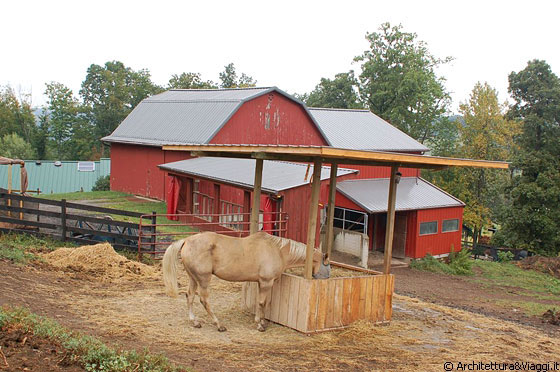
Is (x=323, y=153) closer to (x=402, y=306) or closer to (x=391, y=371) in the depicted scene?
(x=391, y=371)

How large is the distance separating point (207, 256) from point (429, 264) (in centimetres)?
1604

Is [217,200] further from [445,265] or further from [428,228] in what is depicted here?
[445,265]

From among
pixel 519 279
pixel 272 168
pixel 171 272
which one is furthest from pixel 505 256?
pixel 171 272

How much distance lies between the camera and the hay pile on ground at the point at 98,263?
12.5 m

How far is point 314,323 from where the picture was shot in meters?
9.31

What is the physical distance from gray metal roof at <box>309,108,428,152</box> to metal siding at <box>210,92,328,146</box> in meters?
1.30

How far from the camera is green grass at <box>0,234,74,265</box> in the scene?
1240cm

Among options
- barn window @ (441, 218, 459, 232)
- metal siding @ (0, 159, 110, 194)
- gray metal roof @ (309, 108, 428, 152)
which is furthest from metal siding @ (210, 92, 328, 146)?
metal siding @ (0, 159, 110, 194)

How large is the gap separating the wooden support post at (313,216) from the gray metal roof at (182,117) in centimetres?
1889

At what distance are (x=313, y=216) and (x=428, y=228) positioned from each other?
16672 millimetres

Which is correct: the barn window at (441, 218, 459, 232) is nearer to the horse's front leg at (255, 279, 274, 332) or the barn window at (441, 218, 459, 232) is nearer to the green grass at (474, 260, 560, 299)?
the green grass at (474, 260, 560, 299)

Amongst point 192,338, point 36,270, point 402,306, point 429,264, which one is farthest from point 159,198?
point 192,338

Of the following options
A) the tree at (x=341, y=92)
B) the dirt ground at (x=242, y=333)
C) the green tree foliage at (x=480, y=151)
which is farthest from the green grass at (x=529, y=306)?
the tree at (x=341, y=92)

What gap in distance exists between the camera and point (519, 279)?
22.4m
